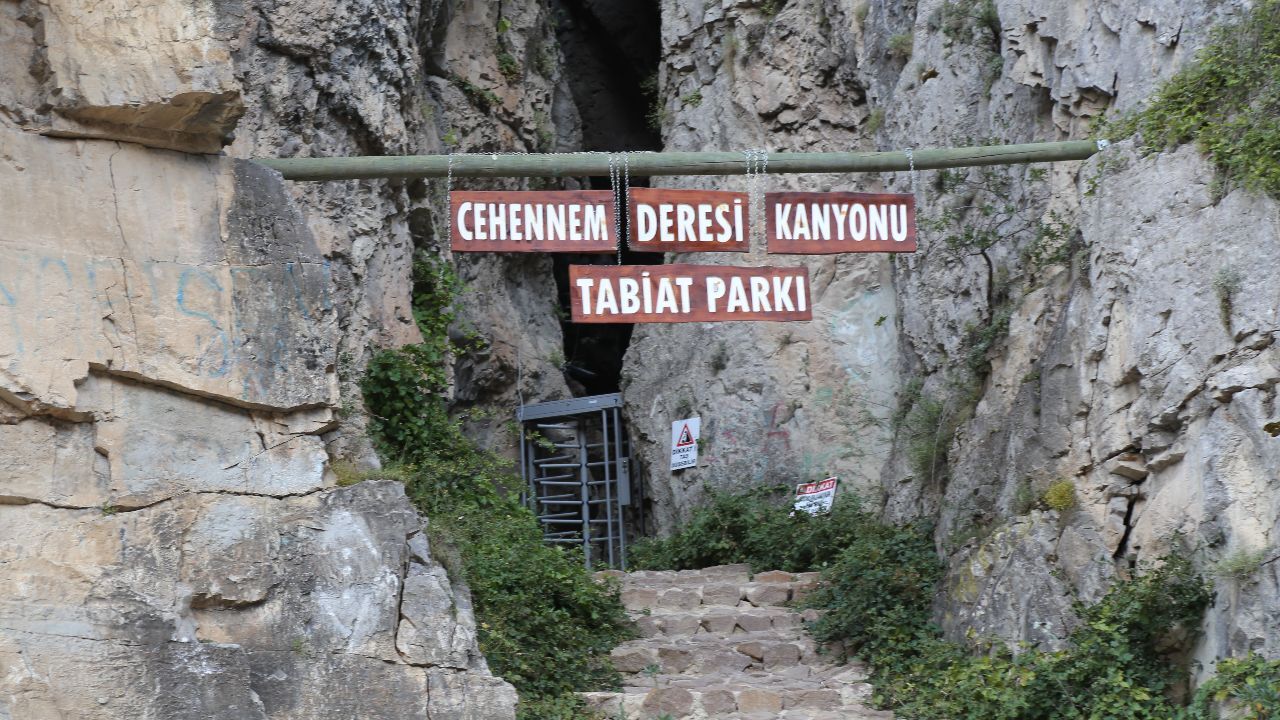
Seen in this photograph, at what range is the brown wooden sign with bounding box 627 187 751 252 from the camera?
862 cm

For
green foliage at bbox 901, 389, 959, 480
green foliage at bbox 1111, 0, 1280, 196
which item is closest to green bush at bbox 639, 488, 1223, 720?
green foliage at bbox 901, 389, 959, 480

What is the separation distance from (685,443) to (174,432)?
10134mm

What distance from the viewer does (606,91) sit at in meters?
22.3

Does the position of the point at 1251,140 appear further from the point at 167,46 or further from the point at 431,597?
the point at 167,46

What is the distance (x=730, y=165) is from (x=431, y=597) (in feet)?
12.0

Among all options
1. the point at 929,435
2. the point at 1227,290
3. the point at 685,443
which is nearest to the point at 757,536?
the point at 929,435

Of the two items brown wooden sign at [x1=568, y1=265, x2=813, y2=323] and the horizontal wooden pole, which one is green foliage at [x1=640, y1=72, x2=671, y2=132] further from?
brown wooden sign at [x1=568, y1=265, x2=813, y2=323]

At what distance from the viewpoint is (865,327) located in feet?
54.3

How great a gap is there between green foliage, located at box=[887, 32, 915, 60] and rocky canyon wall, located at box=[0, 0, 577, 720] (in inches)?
360

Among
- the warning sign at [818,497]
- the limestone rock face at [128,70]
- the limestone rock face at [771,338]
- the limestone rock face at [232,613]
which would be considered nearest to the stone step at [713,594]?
the warning sign at [818,497]

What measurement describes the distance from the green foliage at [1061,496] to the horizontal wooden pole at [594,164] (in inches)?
104

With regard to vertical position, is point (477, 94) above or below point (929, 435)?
above

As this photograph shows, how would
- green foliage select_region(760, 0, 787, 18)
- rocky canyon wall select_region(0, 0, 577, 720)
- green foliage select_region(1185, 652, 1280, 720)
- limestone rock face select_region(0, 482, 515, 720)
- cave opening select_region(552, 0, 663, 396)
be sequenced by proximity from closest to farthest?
limestone rock face select_region(0, 482, 515, 720) → rocky canyon wall select_region(0, 0, 577, 720) → green foliage select_region(1185, 652, 1280, 720) → green foliage select_region(760, 0, 787, 18) → cave opening select_region(552, 0, 663, 396)

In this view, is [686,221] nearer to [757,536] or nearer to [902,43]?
[757,536]
